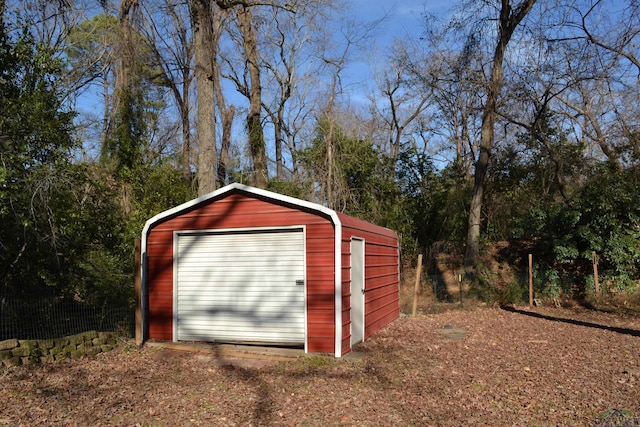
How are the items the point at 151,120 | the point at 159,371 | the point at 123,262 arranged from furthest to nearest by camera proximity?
the point at 151,120
the point at 123,262
the point at 159,371

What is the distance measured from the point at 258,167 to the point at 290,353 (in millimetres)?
10597

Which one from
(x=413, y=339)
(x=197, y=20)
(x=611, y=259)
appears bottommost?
(x=413, y=339)

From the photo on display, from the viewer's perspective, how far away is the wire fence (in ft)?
25.3

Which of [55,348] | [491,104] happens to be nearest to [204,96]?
[55,348]

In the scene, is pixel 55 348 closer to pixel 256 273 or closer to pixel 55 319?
pixel 55 319

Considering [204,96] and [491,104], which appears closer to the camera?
[204,96]

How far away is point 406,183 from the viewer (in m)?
22.5

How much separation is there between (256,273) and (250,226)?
76 centimetres

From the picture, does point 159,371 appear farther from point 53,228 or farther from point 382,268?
point 382,268

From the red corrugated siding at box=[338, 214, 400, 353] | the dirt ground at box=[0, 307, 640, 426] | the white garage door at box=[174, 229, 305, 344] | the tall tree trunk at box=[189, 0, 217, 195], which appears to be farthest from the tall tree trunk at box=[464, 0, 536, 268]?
the white garage door at box=[174, 229, 305, 344]

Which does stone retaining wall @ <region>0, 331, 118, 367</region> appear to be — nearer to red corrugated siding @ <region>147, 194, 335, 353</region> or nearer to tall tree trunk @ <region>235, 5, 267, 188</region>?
red corrugated siding @ <region>147, 194, 335, 353</region>

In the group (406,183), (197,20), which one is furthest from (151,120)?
(197,20)

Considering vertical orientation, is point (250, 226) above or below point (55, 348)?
above

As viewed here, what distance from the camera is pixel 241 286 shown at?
814 cm
